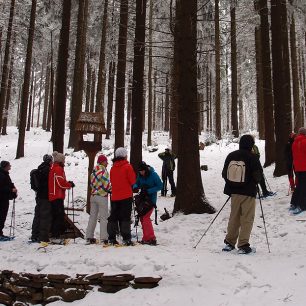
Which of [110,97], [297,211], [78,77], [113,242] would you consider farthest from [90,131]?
[110,97]

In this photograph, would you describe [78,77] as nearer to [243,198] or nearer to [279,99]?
[279,99]

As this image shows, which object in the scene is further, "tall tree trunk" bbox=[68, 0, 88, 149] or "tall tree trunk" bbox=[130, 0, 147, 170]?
"tall tree trunk" bbox=[68, 0, 88, 149]

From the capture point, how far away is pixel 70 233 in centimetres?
912

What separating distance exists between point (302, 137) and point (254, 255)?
3.99m

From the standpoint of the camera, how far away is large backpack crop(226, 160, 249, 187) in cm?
681

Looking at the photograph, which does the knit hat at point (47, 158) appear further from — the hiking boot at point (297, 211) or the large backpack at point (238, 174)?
the hiking boot at point (297, 211)

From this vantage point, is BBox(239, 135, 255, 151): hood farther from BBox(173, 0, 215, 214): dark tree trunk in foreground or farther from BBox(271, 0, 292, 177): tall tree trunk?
BBox(271, 0, 292, 177): tall tree trunk

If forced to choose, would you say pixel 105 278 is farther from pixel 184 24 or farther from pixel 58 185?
pixel 184 24

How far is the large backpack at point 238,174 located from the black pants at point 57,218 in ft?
12.7

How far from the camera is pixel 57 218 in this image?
28.0ft

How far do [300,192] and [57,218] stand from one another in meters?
5.63

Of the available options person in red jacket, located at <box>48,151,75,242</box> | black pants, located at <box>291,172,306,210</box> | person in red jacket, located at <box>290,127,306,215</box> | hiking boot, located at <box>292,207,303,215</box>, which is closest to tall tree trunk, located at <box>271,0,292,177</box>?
person in red jacket, located at <box>290,127,306,215</box>

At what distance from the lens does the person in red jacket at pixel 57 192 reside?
27.5ft

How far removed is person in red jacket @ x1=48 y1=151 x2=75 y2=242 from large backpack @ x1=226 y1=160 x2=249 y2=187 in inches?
140
